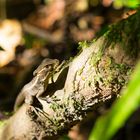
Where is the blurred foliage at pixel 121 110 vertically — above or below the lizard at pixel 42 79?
below

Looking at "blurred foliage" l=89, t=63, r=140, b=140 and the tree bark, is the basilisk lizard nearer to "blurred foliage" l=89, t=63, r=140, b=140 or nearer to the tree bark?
the tree bark

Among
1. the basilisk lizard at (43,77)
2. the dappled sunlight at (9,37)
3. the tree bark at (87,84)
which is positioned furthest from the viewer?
the dappled sunlight at (9,37)

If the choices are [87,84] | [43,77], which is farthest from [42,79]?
[87,84]

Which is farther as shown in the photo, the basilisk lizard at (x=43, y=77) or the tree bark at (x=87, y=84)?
the basilisk lizard at (x=43, y=77)

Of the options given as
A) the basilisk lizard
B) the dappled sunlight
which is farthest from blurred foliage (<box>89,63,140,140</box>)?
the dappled sunlight

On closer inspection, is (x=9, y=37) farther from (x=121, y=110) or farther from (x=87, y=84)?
(x=121, y=110)

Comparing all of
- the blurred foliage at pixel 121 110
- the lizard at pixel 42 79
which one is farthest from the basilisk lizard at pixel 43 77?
the blurred foliage at pixel 121 110

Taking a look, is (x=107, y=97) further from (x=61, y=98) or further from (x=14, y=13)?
(x=14, y=13)

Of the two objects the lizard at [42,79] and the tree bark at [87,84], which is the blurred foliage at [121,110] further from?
the lizard at [42,79]
